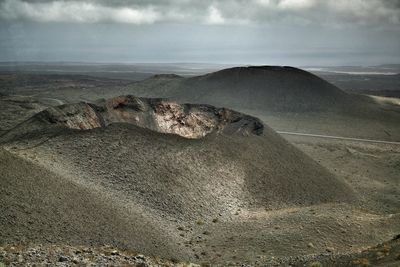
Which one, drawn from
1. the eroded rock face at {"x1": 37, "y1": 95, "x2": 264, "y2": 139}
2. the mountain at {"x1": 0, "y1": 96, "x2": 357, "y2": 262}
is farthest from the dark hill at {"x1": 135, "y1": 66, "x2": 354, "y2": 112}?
the mountain at {"x1": 0, "y1": 96, "x2": 357, "y2": 262}

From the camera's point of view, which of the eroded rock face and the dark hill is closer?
the eroded rock face

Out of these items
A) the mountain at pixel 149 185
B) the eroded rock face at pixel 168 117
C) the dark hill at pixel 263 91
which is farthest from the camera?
the dark hill at pixel 263 91

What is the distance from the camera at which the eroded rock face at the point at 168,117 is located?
3322 cm

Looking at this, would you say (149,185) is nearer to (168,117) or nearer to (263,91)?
(168,117)

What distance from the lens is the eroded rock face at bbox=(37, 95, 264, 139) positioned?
33219 mm

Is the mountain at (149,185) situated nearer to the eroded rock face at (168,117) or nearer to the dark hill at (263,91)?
the eroded rock face at (168,117)

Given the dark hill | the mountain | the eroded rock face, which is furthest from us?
the dark hill

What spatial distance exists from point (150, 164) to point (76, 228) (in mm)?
8032

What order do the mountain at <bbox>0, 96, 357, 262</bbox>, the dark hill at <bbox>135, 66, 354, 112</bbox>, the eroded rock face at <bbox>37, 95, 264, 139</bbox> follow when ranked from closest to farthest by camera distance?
the mountain at <bbox>0, 96, 357, 262</bbox>, the eroded rock face at <bbox>37, 95, 264, 139</bbox>, the dark hill at <bbox>135, 66, 354, 112</bbox>

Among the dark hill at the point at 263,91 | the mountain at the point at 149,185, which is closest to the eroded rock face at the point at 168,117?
the mountain at the point at 149,185

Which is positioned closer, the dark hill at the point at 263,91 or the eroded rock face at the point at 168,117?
the eroded rock face at the point at 168,117

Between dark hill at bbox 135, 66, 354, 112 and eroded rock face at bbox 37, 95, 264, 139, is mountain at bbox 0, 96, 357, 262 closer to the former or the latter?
eroded rock face at bbox 37, 95, 264, 139

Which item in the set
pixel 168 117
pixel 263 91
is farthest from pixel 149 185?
pixel 263 91

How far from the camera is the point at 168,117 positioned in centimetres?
3784
